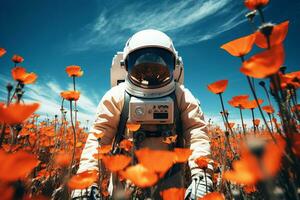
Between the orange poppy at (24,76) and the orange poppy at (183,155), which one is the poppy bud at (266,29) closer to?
the orange poppy at (183,155)

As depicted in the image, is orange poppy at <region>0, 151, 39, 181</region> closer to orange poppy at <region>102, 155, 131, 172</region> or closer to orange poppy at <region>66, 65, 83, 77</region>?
orange poppy at <region>102, 155, 131, 172</region>

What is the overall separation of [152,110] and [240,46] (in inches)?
73.8

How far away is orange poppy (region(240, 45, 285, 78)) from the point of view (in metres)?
0.86

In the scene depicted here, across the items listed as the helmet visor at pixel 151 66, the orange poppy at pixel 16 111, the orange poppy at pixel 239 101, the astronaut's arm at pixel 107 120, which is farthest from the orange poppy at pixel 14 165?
the helmet visor at pixel 151 66

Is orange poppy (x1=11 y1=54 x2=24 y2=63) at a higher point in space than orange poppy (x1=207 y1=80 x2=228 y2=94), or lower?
A: higher

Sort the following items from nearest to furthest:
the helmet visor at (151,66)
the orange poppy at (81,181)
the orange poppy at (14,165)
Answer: the orange poppy at (14,165) → the orange poppy at (81,181) → the helmet visor at (151,66)

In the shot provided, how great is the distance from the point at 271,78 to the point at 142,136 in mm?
2282

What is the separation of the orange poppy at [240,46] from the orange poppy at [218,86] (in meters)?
0.37

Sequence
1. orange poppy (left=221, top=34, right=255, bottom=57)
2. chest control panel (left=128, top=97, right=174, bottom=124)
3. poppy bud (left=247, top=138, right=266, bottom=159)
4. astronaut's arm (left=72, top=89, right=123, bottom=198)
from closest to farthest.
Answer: poppy bud (left=247, top=138, right=266, bottom=159) < orange poppy (left=221, top=34, right=255, bottom=57) < chest control panel (left=128, top=97, right=174, bottom=124) < astronaut's arm (left=72, top=89, right=123, bottom=198)

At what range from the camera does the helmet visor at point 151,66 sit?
3396mm

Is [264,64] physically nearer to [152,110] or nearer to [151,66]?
[152,110]

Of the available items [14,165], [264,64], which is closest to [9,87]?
[14,165]

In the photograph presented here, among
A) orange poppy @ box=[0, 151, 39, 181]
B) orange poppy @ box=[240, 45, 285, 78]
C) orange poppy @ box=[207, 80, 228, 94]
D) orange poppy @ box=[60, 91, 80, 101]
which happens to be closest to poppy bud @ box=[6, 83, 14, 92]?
orange poppy @ box=[60, 91, 80, 101]

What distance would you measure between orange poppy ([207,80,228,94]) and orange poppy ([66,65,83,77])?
1396mm
